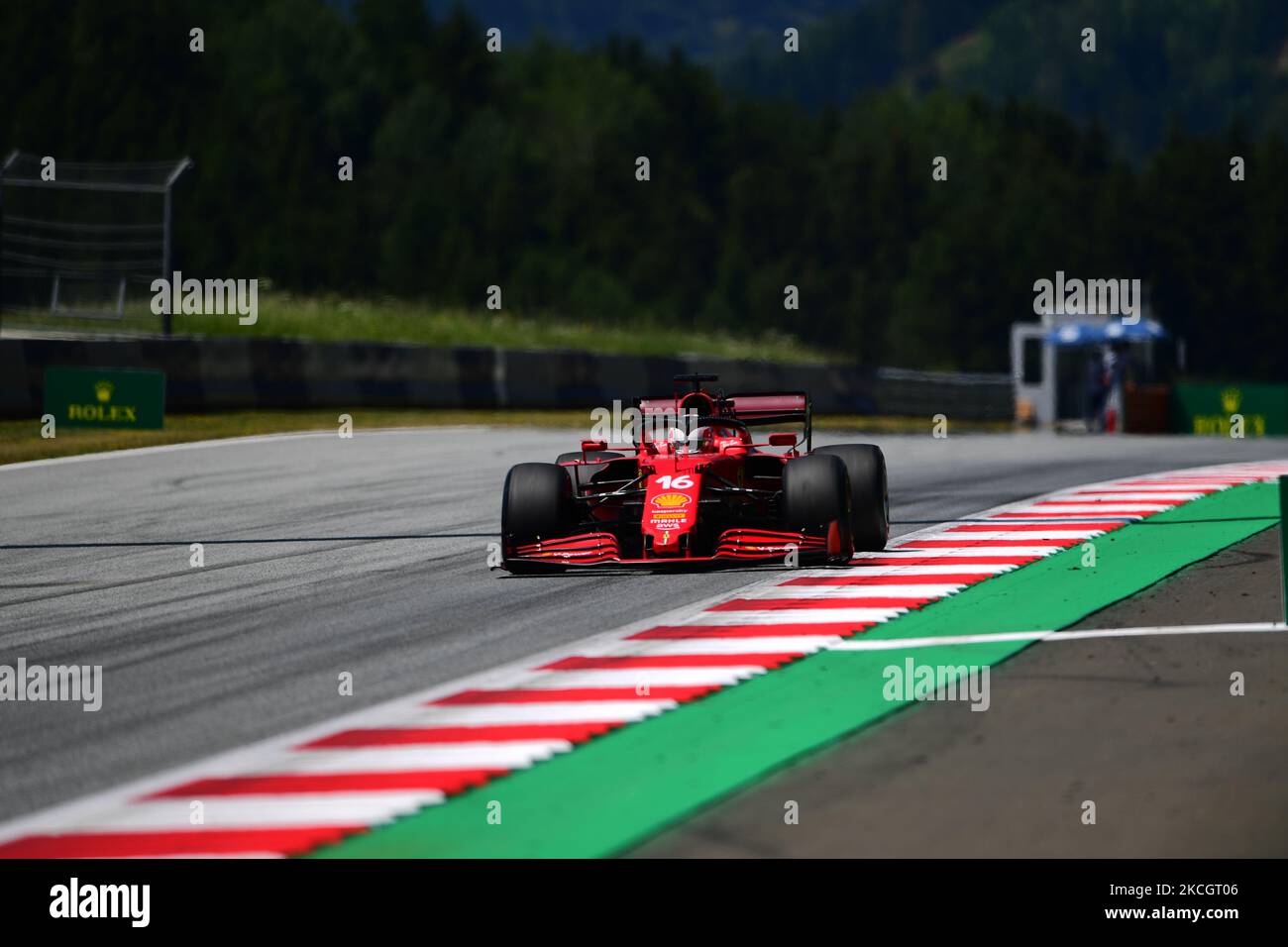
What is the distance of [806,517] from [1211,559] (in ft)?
8.41

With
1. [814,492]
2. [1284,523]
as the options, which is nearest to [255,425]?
[814,492]

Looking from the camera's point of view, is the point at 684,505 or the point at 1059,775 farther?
the point at 684,505

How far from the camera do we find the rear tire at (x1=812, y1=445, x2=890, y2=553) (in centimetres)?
1150

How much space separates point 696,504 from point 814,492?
692mm

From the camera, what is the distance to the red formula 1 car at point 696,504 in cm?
1077

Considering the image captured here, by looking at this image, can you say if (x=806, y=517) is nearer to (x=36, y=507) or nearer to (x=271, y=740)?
(x=271, y=740)

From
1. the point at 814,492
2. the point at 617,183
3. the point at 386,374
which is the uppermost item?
the point at 617,183

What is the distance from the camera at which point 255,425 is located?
71.4 ft

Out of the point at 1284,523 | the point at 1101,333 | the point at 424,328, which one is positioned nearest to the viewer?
the point at 1284,523

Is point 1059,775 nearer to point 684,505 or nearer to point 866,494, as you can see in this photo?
point 684,505

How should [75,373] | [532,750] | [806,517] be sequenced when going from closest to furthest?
[532,750] → [806,517] → [75,373]

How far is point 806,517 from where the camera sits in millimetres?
10789

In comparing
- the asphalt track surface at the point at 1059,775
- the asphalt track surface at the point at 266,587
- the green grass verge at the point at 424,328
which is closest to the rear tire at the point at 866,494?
the asphalt track surface at the point at 266,587
